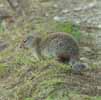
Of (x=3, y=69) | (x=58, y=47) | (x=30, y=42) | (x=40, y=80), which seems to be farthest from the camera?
(x=30, y=42)

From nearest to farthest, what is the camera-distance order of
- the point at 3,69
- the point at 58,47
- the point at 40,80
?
1. the point at 40,80
2. the point at 3,69
3. the point at 58,47

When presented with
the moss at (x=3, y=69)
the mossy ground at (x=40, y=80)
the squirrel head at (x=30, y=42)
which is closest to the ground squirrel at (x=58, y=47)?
the squirrel head at (x=30, y=42)

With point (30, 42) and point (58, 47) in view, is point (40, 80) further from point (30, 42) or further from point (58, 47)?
point (30, 42)

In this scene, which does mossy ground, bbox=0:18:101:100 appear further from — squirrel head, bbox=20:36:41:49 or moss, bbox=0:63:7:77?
squirrel head, bbox=20:36:41:49

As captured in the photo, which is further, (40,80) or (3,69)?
(3,69)

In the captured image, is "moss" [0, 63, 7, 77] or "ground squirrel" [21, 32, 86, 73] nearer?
"moss" [0, 63, 7, 77]

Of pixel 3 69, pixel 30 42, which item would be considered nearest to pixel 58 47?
pixel 30 42

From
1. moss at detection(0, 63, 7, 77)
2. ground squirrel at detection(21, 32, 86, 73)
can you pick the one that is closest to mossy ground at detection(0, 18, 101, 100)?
moss at detection(0, 63, 7, 77)
